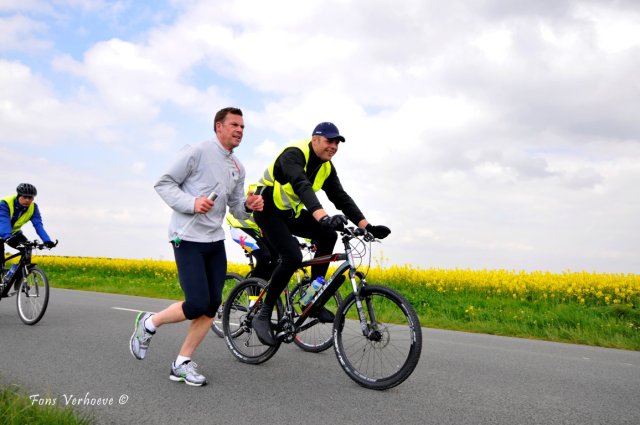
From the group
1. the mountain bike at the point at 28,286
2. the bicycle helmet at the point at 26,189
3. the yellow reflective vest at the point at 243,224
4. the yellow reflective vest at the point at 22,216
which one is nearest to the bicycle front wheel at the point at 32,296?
the mountain bike at the point at 28,286

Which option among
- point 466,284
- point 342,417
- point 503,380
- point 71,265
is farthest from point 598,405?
point 71,265

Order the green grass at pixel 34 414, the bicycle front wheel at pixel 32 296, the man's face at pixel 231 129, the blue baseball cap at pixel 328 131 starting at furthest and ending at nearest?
the bicycle front wheel at pixel 32 296
the blue baseball cap at pixel 328 131
the man's face at pixel 231 129
the green grass at pixel 34 414

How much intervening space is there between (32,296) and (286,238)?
5348 millimetres

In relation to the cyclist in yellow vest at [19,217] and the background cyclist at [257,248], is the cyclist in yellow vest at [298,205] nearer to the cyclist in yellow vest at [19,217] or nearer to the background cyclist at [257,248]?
the background cyclist at [257,248]

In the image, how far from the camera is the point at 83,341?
22.2 feet

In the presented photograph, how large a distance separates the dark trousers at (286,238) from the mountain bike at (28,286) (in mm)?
4629

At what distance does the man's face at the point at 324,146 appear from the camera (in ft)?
16.9

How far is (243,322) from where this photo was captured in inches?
232

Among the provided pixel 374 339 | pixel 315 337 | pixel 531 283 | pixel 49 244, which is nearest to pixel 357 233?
pixel 374 339

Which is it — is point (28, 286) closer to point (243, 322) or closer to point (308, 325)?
point (243, 322)

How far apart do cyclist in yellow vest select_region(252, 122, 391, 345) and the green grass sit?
209 centimetres

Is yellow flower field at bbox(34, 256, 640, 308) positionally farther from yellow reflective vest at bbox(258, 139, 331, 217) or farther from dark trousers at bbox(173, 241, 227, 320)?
dark trousers at bbox(173, 241, 227, 320)

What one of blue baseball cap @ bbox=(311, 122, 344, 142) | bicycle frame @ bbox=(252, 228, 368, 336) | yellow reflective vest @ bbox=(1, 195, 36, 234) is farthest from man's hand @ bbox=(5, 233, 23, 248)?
blue baseball cap @ bbox=(311, 122, 344, 142)

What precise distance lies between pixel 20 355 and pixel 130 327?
206 cm
